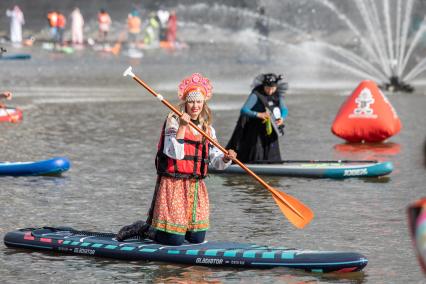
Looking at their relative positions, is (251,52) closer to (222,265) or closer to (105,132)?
(105,132)

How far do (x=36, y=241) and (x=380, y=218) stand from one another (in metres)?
4.06

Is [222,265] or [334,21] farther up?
[334,21]

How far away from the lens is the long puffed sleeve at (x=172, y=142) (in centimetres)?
1084

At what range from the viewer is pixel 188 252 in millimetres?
10891

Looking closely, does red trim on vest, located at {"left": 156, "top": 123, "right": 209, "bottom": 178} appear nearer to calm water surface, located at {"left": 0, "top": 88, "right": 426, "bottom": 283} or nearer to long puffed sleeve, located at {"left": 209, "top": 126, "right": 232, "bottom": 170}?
long puffed sleeve, located at {"left": 209, "top": 126, "right": 232, "bottom": 170}

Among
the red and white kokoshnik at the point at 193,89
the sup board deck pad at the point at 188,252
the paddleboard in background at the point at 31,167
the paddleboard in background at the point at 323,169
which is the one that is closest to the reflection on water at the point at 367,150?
the paddleboard in background at the point at 323,169

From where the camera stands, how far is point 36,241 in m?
11.6

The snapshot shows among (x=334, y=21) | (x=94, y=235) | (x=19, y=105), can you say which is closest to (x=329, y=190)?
(x=94, y=235)

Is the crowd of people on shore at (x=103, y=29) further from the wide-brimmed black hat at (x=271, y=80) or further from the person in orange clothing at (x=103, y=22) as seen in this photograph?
the wide-brimmed black hat at (x=271, y=80)

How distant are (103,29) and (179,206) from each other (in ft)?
185

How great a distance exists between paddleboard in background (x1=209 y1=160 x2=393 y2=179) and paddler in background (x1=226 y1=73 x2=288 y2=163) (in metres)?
0.28

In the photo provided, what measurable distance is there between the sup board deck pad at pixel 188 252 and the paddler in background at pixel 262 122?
610 centimetres

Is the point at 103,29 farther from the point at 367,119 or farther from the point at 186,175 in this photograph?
the point at 186,175

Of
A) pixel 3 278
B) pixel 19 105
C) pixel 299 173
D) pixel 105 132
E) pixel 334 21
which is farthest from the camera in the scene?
pixel 334 21
